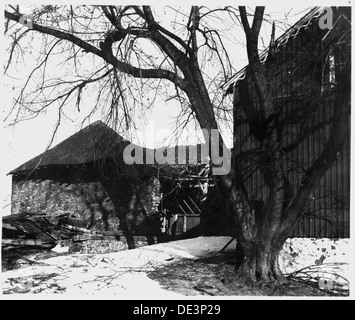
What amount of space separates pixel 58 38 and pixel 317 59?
528cm

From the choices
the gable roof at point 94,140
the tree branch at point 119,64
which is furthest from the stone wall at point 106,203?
the tree branch at point 119,64

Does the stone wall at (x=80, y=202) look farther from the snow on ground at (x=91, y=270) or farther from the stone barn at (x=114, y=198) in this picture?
the snow on ground at (x=91, y=270)

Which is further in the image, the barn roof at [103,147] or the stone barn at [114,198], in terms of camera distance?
the stone barn at [114,198]

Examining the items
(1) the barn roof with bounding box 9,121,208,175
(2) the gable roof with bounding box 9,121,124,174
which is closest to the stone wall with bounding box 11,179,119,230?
(2) the gable roof with bounding box 9,121,124,174

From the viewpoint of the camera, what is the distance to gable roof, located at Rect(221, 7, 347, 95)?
9805 millimetres

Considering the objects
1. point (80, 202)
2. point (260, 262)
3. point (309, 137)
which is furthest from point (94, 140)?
point (80, 202)

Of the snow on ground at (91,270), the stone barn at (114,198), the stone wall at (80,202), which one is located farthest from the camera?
the stone wall at (80,202)

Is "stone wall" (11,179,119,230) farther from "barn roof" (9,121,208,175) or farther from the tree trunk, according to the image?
the tree trunk

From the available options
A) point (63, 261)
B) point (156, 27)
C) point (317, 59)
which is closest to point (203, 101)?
point (156, 27)

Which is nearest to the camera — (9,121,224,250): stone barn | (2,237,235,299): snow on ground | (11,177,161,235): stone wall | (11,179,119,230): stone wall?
(2,237,235,299): snow on ground

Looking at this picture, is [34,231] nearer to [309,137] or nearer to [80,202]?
[80,202]

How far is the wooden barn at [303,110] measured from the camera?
33.5 feet

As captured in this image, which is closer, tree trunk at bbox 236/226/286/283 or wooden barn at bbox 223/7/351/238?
tree trunk at bbox 236/226/286/283

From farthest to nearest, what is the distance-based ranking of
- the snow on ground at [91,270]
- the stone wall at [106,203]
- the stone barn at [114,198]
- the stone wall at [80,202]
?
the stone wall at [106,203]
the stone wall at [80,202]
the stone barn at [114,198]
the snow on ground at [91,270]
